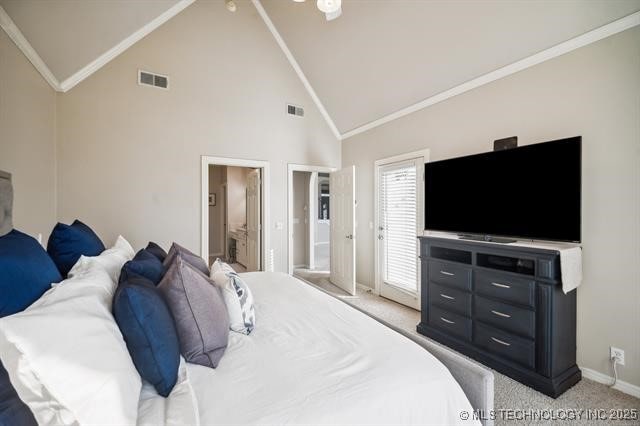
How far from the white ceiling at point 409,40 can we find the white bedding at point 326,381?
9.00 ft

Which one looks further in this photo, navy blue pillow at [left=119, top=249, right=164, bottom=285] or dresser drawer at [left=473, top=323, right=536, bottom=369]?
dresser drawer at [left=473, top=323, right=536, bottom=369]

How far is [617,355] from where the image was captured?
2174 millimetres

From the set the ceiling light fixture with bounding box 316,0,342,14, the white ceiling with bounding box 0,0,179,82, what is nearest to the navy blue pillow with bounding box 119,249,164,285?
the ceiling light fixture with bounding box 316,0,342,14

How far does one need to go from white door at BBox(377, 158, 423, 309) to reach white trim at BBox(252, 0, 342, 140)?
52.3 inches

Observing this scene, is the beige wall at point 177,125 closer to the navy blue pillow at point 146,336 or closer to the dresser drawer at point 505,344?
the dresser drawer at point 505,344

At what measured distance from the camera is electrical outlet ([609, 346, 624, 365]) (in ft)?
7.07

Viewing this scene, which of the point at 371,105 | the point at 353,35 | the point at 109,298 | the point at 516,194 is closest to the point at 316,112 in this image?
the point at 371,105

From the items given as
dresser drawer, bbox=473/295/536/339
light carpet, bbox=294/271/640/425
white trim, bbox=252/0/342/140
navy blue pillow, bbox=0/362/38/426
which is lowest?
light carpet, bbox=294/271/640/425

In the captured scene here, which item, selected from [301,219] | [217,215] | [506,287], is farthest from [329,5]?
[217,215]

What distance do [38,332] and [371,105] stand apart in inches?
167

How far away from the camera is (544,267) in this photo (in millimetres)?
2143

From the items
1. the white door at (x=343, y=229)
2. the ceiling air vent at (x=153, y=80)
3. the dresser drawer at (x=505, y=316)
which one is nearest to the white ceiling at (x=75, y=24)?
the ceiling air vent at (x=153, y=80)

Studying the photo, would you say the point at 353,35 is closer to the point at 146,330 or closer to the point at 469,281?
the point at 469,281

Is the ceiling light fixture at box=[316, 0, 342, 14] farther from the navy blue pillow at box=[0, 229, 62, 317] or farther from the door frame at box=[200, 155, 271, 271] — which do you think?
the door frame at box=[200, 155, 271, 271]
